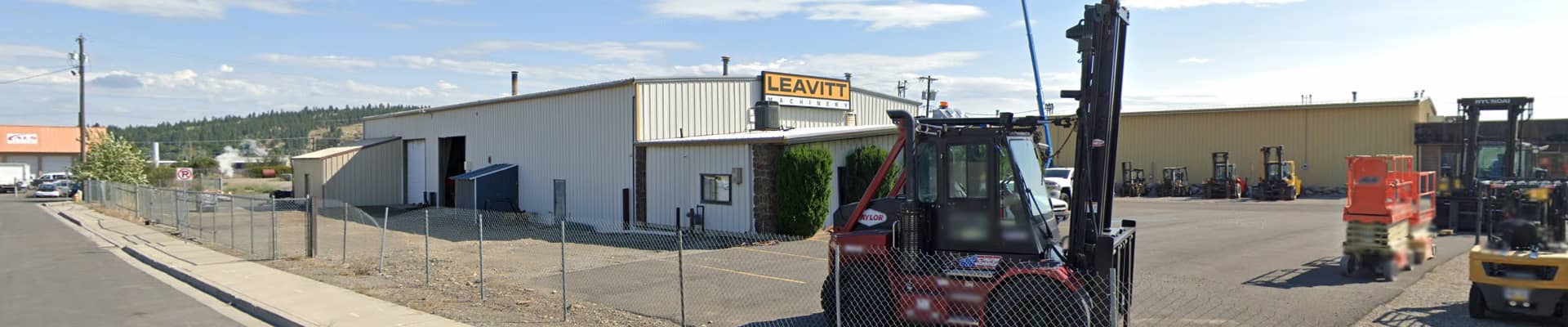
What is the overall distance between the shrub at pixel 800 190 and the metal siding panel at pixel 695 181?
44.4 inches

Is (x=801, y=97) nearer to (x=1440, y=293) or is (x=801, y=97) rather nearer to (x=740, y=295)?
(x=740, y=295)

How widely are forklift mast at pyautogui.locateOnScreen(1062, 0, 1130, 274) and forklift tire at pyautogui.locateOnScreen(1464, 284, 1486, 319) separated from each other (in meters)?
4.58

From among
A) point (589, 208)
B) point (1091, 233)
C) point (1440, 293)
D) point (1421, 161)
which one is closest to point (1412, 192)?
point (1440, 293)

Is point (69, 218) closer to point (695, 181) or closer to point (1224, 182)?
point (695, 181)

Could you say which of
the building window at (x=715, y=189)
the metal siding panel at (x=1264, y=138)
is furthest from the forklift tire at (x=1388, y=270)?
the metal siding panel at (x=1264, y=138)

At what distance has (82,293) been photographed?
13.6m

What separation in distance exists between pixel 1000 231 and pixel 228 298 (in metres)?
10.8

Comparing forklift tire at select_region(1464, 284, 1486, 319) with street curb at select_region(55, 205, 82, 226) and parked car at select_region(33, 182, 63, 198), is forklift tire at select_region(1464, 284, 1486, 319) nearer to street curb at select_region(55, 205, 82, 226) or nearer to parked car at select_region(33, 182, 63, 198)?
street curb at select_region(55, 205, 82, 226)

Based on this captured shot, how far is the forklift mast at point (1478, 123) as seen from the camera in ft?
54.9

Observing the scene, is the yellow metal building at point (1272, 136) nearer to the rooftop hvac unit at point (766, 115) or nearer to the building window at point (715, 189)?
the rooftop hvac unit at point (766, 115)

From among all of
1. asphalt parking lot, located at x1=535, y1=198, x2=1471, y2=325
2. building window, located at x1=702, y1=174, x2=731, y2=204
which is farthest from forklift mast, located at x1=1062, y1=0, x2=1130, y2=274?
building window, located at x1=702, y1=174, x2=731, y2=204

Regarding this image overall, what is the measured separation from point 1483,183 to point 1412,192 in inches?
173

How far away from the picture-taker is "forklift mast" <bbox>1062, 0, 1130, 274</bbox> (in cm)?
803

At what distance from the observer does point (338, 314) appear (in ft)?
37.2
